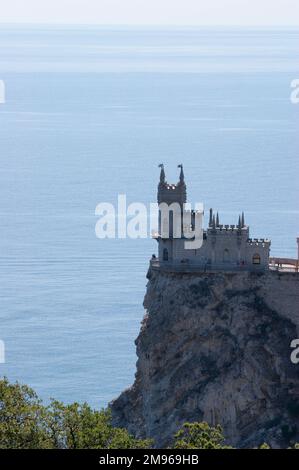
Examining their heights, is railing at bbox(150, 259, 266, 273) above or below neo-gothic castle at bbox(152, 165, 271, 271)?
below

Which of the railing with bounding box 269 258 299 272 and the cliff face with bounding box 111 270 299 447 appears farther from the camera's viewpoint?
the railing with bounding box 269 258 299 272

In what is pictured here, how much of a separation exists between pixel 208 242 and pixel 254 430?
9.78 m

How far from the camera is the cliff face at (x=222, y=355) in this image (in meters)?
102

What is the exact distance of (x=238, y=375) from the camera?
10225 centimetres

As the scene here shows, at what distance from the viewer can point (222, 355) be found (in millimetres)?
103062

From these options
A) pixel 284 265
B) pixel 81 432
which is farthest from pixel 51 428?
pixel 284 265

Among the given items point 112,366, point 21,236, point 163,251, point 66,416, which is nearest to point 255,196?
point 21,236

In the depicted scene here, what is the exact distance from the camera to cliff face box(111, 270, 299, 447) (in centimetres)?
10156

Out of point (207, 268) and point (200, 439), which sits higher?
point (207, 268)

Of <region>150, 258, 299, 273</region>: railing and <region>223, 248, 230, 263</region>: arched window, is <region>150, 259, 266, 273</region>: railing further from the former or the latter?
<region>223, 248, 230, 263</region>: arched window

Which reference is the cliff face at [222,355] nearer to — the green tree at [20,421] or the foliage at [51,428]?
the green tree at [20,421]

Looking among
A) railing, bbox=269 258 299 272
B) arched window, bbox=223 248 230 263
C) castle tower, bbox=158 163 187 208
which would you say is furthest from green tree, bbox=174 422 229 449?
castle tower, bbox=158 163 187 208

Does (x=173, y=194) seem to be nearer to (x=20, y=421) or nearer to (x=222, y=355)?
(x=222, y=355)

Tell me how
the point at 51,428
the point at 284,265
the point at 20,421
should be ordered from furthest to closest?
the point at 284,265
the point at 20,421
the point at 51,428
